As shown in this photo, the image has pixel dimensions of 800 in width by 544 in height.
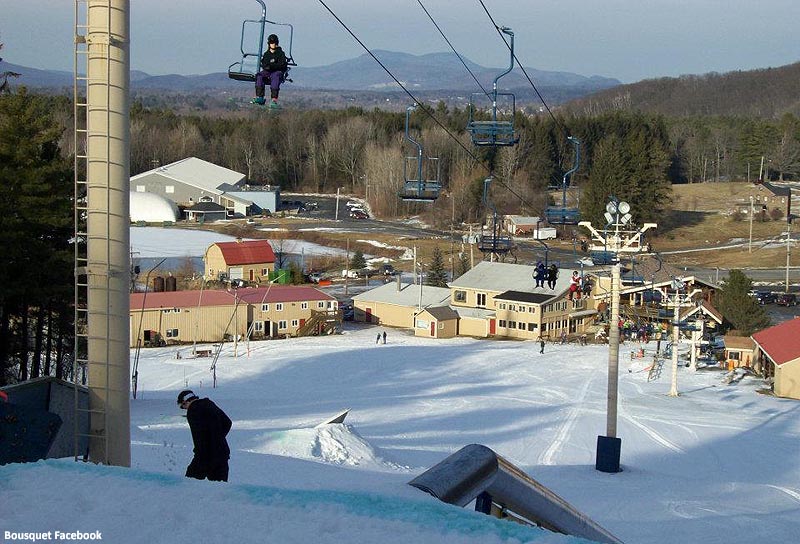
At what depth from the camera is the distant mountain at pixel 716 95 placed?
165 m

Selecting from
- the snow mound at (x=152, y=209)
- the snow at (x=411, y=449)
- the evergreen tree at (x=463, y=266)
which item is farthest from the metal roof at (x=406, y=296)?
the snow mound at (x=152, y=209)

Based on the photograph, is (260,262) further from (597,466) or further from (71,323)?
(597,466)

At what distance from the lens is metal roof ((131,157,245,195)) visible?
77375 millimetres

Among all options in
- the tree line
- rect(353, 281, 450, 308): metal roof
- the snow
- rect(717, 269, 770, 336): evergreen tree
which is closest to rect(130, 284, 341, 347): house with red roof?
the snow

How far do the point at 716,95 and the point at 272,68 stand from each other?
184396mm

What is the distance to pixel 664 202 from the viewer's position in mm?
65875

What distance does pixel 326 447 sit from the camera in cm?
1262

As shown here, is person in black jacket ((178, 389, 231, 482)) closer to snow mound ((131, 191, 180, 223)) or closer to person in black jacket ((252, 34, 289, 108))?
person in black jacket ((252, 34, 289, 108))

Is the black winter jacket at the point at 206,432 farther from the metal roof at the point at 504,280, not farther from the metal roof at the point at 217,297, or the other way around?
the metal roof at the point at 504,280

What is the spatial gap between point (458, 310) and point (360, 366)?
1161 centimetres

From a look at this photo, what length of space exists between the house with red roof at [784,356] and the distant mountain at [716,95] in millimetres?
129570

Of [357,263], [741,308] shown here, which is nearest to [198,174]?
[357,263]

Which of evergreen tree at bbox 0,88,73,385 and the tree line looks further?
the tree line

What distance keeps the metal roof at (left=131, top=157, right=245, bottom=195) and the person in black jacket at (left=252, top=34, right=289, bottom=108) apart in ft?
228
